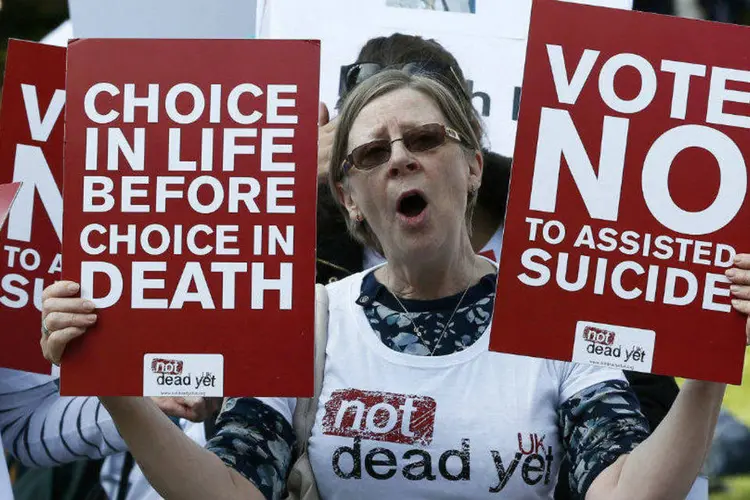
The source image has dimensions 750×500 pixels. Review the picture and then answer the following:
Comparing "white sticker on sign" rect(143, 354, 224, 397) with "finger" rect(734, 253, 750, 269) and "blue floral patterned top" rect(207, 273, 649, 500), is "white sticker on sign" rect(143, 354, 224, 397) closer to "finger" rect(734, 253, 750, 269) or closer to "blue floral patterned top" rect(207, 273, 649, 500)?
"blue floral patterned top" rect(207, 273, 649, 500)

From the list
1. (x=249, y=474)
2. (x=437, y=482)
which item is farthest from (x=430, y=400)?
(x=249, y=474)

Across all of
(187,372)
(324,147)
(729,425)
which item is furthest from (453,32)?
(729,425)

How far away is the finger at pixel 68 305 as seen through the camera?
2.59 metres

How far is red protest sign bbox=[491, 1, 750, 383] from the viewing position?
2572 mm

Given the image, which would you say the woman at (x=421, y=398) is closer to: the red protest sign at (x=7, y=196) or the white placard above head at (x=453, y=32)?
the red protest sign at (x=7, y=196)

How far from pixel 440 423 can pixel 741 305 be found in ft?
1.98

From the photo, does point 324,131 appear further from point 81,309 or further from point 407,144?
point 81,309

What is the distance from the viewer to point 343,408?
276 cm

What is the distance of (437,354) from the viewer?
9.25 feet

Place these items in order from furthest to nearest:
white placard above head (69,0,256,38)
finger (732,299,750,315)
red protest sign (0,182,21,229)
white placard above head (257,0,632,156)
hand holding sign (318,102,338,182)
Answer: white placard above head (69,0,256,38), white placard above head (257,0,632,156), hand holding sign (318,102,338,182), red protest sign (0,182,21,229), finger (732,299,750,315)

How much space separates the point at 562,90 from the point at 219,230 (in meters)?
0.68

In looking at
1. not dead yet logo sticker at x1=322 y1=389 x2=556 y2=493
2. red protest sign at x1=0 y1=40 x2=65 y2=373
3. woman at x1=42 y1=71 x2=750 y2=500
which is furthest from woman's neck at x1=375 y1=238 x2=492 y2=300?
red protest sign at x1=0 y1=40 x2=65 y2=373

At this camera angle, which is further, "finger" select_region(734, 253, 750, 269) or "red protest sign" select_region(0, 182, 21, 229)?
"red protest sign" select_region(0, 182, 21, 229)

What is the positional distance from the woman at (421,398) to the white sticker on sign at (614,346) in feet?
0.32
